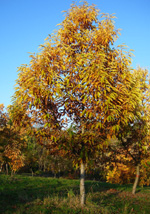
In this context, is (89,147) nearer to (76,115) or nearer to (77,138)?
(77,138)

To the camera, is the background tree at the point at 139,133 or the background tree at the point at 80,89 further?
the background tree at the point at 139,133

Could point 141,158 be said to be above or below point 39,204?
above

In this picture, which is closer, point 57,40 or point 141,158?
point 57,40

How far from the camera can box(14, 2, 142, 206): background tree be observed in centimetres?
760

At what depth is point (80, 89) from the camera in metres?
7.93

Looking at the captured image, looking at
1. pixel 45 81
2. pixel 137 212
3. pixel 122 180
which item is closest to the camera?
pixel 45 81

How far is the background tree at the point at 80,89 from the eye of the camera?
7.60 m

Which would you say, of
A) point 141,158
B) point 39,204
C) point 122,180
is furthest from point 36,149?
point 39,204

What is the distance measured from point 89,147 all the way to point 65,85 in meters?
2.54

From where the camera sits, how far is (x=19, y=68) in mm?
8594

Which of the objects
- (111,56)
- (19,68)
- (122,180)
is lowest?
(122,180)

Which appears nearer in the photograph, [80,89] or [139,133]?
[80,89]

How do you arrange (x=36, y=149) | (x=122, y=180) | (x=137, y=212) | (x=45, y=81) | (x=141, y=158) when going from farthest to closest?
(x=36, y=149)
(x=122, y=180)
(x=141, y=158)
(x=137, y=212)
(x=45, y=81)

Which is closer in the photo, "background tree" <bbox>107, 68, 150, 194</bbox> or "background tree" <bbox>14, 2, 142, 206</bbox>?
"background tree" <bbox>14, 2, 142, 206</bbox>
